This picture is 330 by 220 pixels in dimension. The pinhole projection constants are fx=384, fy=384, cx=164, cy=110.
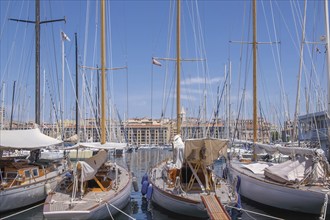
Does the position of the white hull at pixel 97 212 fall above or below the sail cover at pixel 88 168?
below

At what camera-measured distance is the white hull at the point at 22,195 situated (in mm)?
18266

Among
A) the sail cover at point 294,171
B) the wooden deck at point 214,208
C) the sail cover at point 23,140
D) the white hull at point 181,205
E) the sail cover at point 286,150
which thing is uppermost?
the sail cover at point 23,140

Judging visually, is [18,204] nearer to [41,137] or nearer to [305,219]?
[41,137]

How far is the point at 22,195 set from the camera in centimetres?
1923

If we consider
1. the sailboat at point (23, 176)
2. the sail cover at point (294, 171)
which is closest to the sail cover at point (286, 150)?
the sail cover at point (294, 171)

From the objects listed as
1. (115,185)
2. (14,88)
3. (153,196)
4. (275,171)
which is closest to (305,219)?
(275,171)

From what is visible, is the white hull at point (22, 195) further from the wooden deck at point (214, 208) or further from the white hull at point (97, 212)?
the wooden deck at point (214, 208)

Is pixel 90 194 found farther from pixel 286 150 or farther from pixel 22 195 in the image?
pixel 286 150

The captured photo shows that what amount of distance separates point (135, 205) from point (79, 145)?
6.49 metres

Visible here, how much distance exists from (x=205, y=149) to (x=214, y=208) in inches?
148

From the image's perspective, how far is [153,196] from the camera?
68.9ft

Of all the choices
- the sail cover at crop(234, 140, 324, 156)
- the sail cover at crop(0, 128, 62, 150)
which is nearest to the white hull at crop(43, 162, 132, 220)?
the sail cover at crop(0, 128, 62, 150)

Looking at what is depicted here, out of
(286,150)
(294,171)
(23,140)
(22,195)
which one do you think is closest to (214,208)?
(294,171)

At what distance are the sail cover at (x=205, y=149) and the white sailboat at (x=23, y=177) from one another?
830 cm
